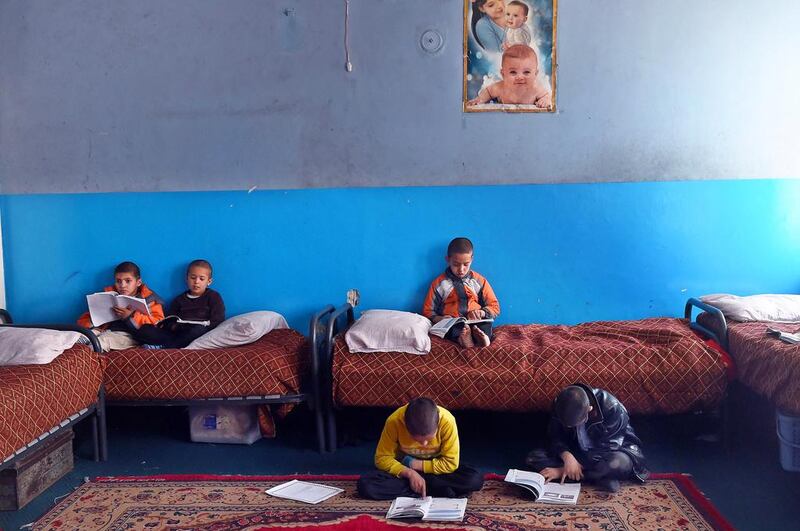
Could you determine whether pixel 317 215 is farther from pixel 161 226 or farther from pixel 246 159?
pixel 161 226

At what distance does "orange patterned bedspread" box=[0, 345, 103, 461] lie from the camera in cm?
320

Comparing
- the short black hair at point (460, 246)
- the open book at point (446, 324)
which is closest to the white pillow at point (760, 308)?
the open book at point (446, 324)

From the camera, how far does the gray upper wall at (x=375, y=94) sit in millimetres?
4730

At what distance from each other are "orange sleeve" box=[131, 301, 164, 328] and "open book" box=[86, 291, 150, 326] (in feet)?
0.10

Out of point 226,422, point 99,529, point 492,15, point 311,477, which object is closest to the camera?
point 99,529

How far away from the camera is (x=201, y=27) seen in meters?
4.79

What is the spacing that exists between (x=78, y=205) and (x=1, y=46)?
3.72 feet

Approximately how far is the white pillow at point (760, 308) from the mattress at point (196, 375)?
97.3 inches

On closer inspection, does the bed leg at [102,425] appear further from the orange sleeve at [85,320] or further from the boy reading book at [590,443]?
the boy reading book at [590,443]

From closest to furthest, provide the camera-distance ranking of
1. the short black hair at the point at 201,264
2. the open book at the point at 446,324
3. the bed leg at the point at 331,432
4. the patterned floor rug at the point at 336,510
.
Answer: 1. the patterned floor rug at the point at 336,510
2. the bed leg at the point at 331,432
3. the open book at the point at 446,324
4. the short black hair at the point at 201,264

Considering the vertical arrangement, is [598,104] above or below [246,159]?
above

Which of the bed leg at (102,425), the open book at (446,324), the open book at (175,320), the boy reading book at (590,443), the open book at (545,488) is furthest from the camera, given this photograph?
the open book at (175,320)

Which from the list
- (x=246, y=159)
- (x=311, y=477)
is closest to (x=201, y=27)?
(x=246, y=159)

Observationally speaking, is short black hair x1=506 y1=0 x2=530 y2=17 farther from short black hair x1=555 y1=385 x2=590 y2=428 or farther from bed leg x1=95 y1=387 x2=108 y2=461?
bed leg x1=95 y1=387 x2=108 y2=461
